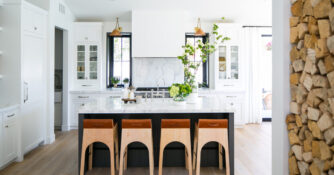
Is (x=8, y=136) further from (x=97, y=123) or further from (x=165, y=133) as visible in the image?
(x=165, y=133)

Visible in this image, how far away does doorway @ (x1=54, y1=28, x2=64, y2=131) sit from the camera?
585 centimetres

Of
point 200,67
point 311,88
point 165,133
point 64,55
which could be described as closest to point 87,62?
point 64,55

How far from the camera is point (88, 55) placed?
6.07m

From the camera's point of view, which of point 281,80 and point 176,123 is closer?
point 281,80

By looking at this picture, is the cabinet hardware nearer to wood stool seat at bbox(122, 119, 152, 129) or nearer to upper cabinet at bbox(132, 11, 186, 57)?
wood stool seat at bbox(122, 119, 152, 129)

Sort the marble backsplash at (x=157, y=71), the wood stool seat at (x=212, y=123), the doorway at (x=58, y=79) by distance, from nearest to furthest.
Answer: the wood stool seat at (x=212, y=123) → the doorway at (x=58, y=79) → the marble backsplash at (x=157, y=71)

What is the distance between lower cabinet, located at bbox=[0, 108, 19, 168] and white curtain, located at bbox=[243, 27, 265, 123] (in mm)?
5035

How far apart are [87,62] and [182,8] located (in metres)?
2.61

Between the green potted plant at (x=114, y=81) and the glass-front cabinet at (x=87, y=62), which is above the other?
the glass-front cabinet at (x=87, y=62)

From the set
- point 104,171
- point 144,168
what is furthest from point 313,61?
point 104,171

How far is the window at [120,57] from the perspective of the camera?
647cm

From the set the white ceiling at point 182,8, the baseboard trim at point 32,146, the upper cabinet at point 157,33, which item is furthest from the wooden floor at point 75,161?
the white ceiling at point 182,8

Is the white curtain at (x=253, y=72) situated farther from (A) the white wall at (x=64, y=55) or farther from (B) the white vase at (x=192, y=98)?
(A) the white wall at (x=64, y=55)

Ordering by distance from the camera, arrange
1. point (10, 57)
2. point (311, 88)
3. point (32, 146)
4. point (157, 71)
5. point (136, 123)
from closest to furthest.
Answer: point (311, 88) → point (136, 123) → point (10, 57) → point (32, 146) → point (157, 71)
